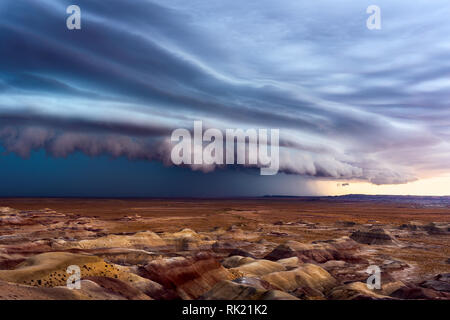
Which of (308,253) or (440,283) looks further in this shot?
(308,253)

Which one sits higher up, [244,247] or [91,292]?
[91,292]

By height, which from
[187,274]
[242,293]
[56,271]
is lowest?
[187,274]

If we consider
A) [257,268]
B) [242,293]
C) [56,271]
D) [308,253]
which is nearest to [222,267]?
[257,268]

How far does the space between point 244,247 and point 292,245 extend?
15.4m

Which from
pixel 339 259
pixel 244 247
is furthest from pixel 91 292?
pixel 244 247

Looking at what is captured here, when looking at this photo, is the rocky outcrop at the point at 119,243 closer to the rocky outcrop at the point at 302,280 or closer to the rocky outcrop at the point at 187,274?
the rocky outcrop at the point at 187,274
